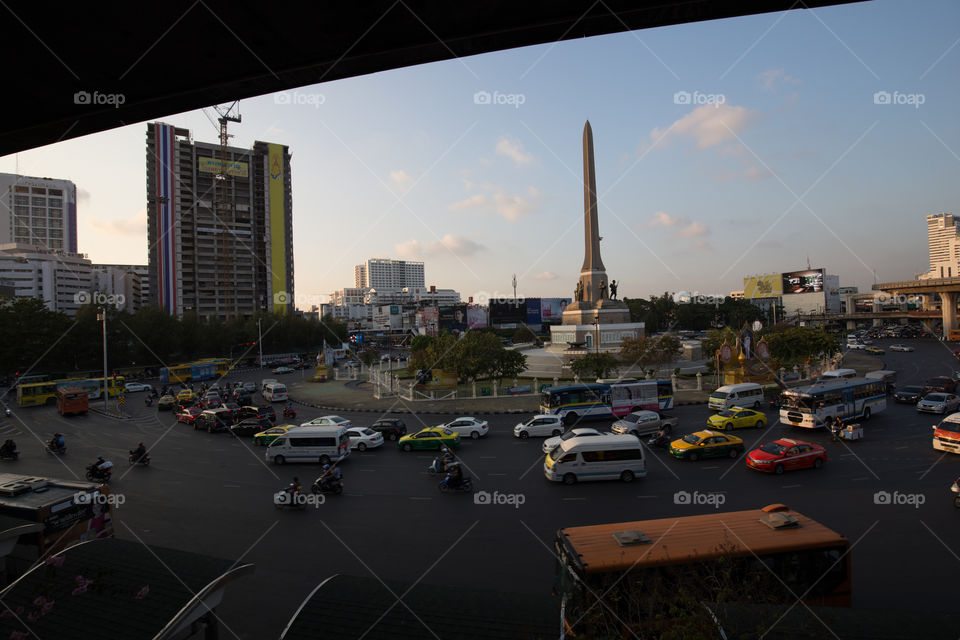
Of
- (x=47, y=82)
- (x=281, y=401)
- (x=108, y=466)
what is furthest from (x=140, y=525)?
(x=281, y=401)

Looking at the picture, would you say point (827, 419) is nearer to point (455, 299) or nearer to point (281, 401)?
point (281, 401)

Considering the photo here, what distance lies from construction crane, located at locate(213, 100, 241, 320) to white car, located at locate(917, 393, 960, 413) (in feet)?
245

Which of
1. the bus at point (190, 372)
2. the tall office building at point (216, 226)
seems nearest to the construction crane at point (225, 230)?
the tall office building at point (216, 226)

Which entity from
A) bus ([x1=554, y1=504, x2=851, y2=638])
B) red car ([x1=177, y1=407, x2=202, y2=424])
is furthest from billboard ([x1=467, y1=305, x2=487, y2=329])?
bus ([x1=554, y1=504, x2=851, y2=638])

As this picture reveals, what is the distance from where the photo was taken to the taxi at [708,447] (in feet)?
46.2

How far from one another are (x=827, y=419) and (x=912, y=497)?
7.48m

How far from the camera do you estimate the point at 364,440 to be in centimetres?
1683

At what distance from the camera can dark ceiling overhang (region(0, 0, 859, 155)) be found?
4656mm

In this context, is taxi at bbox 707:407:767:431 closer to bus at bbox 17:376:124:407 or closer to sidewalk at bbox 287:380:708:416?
sidewalk at bbox 287:380:708:416

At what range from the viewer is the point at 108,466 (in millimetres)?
13961
